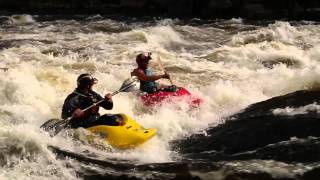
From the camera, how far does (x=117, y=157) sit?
7.12 meters

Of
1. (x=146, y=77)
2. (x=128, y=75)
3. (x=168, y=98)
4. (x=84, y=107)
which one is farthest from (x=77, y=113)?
(x=128, y=75)

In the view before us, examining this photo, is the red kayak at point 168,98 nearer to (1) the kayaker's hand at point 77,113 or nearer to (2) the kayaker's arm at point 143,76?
(2) the kayaker's arm at point 143,76

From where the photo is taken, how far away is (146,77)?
31.4ft

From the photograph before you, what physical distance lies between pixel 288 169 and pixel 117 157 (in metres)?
2.05

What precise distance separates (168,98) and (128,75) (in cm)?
273

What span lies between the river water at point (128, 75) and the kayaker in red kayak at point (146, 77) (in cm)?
34

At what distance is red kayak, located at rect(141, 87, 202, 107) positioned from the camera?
930 centimetres

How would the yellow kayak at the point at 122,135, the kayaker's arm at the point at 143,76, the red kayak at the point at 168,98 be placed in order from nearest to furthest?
the yellow kayak at the point at 122,135, the red kayak at the point at 168,98, the kayaker's arm at the point at 143,76

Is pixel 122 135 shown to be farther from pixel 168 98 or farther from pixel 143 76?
pixel 143 76

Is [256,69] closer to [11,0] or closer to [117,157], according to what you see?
[117,157]

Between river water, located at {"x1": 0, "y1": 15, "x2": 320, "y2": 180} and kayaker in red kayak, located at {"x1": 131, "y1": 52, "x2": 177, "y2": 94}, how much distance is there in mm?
337

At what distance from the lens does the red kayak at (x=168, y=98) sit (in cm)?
930

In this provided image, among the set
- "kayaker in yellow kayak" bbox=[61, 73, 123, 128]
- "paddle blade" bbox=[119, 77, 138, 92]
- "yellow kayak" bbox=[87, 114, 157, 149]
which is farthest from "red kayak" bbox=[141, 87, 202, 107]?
"yellow kayak" bbox=[87, 114, 157, 149]

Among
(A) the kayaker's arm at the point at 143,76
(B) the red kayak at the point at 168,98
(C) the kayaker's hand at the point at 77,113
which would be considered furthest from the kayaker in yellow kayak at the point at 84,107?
(A) the kayaker's arm at the point at 143,76
